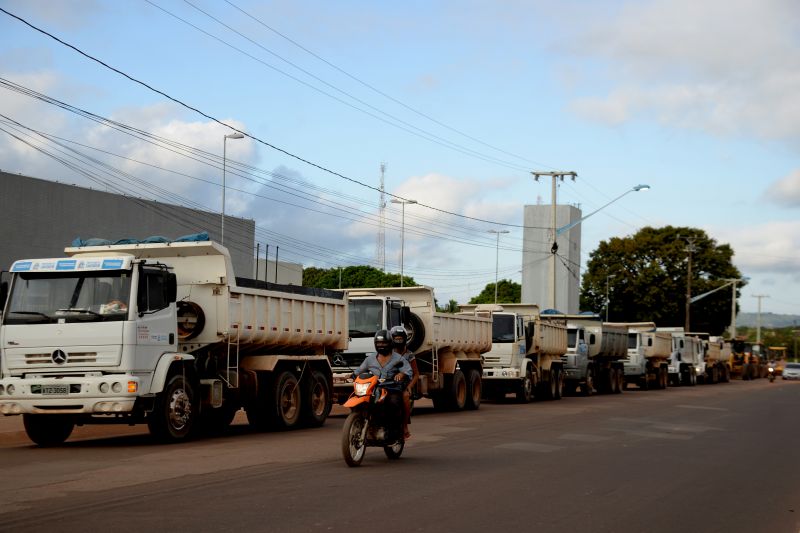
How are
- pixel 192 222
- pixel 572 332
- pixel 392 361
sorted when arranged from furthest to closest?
pixel 192 222
pixel 572 332
pixel 392 361

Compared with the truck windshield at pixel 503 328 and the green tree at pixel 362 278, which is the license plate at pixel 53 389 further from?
the green tree at pixel 362 278

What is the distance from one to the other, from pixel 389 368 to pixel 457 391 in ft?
43.9

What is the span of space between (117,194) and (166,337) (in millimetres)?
32898

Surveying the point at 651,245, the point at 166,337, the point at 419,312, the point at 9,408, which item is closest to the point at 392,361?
the point at 166,337

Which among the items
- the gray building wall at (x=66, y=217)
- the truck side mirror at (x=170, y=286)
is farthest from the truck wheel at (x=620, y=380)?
the truck side mirror at (x=170, y=286)

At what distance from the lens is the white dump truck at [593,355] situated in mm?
37969

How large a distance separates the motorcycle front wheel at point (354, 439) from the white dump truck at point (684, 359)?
43311mm

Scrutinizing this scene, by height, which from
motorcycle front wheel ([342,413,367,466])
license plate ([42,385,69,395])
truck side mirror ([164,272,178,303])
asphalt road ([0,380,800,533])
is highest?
truck side mirror ([164,272,178,303])

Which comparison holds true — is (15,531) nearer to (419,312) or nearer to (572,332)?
(419,312)

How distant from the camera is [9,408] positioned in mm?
15070

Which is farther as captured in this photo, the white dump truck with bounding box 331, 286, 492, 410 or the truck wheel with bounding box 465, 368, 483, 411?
the truck wheel with bounding box 465, 368, 483, 411

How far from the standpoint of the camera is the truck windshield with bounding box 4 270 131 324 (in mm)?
15180

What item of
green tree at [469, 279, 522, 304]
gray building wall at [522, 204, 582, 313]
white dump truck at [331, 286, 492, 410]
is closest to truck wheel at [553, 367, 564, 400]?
white dump truck at [331, 286, 492, 410]

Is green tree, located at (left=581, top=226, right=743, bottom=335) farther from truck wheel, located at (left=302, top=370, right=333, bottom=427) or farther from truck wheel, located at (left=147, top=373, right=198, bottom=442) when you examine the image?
truck wheel, located at (left=147, top=373, right=198, bottom=442)
